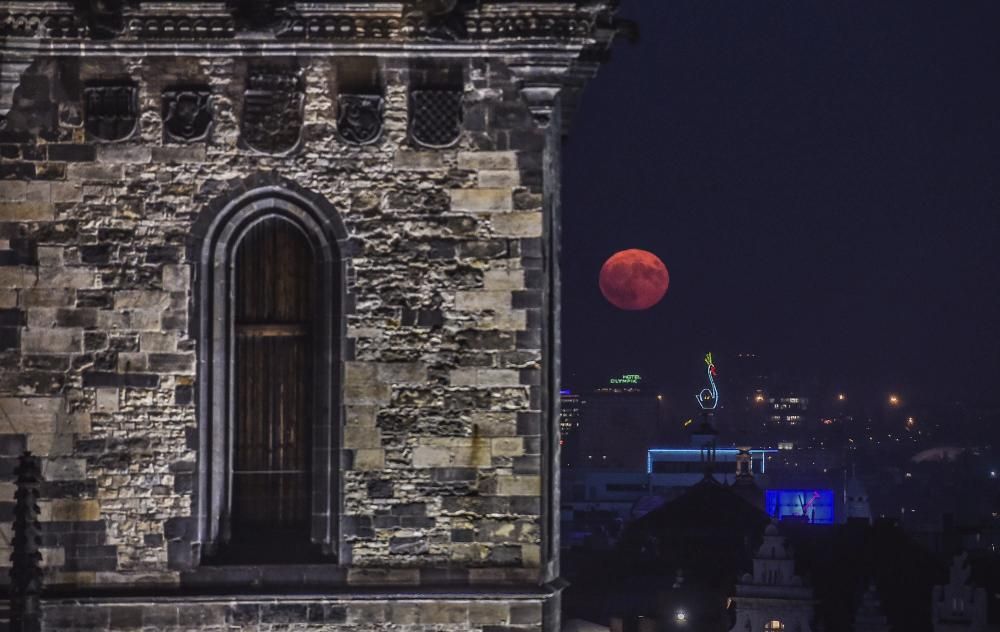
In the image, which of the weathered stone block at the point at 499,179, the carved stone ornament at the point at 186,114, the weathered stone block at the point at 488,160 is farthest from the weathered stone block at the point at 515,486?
the carved stone ornament at the point at 186,114

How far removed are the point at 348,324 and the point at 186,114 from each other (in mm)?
2761

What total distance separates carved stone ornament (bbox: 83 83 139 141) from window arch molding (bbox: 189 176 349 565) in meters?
1.23

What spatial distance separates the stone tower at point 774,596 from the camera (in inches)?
3132

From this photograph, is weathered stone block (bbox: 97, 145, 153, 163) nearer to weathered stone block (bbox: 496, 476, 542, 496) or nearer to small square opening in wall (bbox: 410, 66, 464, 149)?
small square opening in wall (bbox: 410, 66, 464, 149)

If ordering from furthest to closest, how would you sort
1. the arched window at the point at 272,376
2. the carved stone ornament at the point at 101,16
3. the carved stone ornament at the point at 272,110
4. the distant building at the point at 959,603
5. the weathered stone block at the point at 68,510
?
the distant building at the point at 959,603 < the arched window at the point at 272,376 < the carved stone ornament at the point at 272,110 < the carved stone ornament at the point at 101,16 < the weathered stone block at the point at 68,510

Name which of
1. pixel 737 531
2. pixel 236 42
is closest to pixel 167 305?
pixel 236 42

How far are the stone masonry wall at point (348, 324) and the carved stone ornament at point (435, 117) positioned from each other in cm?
13

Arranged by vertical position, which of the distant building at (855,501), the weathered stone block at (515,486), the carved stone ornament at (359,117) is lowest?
the distant building at (855,501)

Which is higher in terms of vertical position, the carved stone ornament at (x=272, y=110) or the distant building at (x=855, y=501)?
the carved stone ornament at (x=272, y=110)

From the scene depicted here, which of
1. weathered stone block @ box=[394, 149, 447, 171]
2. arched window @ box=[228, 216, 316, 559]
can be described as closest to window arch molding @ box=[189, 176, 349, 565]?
arched window @ box=[228, 216, 316, 559]

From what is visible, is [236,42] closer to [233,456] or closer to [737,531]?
[233,456]

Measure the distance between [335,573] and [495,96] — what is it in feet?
17.1

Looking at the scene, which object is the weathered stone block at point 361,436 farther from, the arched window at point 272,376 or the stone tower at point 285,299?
the arched window at point 272,376

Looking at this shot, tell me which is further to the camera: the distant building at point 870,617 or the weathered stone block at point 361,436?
the distant building at point 870,617
